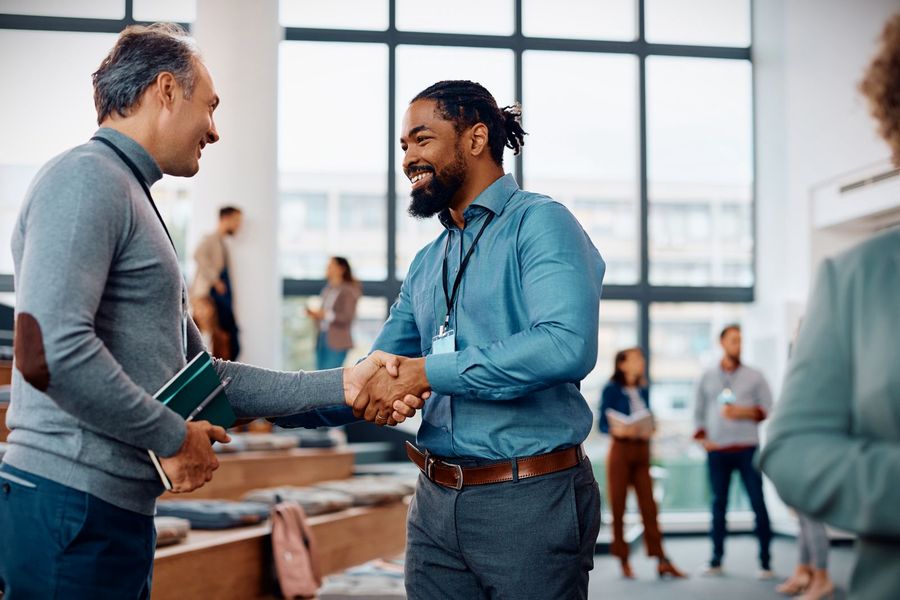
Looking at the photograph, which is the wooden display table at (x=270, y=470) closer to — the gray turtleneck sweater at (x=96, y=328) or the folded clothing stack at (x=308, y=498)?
the folded clothing stack at (x=308, y=498)

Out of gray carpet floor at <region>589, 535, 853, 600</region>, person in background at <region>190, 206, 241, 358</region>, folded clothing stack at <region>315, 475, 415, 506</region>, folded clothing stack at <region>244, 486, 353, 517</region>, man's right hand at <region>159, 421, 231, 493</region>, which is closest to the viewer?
man's right hand at <region>159, 421, 231, 493</region>

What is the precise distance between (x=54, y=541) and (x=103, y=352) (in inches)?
12.2

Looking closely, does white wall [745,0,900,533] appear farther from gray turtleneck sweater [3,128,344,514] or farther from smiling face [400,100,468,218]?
gray turtleneck sweater [3,128,344,514]

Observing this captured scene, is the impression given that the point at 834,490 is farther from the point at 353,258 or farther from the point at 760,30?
the point at 760,30

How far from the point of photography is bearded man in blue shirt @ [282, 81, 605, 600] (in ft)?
5.82

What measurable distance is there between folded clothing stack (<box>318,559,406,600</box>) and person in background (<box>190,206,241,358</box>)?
3.11 meters

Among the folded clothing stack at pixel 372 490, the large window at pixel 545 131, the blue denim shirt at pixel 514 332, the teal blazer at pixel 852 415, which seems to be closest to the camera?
the teal blazer at pixel 852 415

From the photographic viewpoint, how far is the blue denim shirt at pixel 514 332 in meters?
1.76

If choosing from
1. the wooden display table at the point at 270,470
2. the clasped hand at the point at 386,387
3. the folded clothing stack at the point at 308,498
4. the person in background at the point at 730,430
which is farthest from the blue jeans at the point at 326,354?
the clasped hand at the point at 386,387

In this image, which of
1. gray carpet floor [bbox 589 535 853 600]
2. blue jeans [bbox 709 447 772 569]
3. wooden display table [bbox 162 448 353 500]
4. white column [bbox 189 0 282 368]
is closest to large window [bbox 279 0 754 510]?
gray carpet floor [bbox 589 535 853 600]

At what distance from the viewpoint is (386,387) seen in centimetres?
198

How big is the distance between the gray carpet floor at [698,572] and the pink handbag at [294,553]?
7.58 feet

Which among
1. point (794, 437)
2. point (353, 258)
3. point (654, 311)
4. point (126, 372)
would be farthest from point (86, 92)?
point (794, 437)

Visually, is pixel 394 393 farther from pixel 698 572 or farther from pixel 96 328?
pixel 698 572
